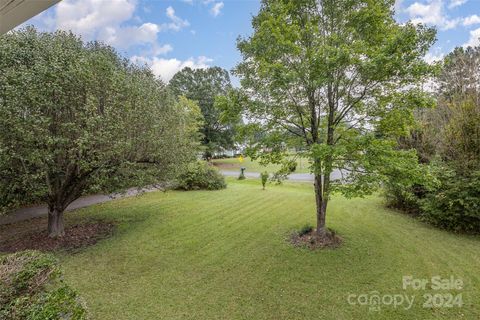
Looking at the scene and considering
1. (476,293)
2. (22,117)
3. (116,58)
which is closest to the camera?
(476,293)

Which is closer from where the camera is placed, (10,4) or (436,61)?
(10,4)

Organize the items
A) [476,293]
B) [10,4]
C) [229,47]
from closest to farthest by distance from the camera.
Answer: [10,4] → [476,293] → [229,47]

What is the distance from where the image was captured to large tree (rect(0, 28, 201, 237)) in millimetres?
5520

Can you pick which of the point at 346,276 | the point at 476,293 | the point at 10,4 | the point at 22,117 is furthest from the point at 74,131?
the point at 476,293

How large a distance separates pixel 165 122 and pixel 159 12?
12.9 ft

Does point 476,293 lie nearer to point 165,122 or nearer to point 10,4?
point 10,4

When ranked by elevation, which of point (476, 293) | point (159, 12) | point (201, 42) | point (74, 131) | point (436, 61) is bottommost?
point (476, 293)

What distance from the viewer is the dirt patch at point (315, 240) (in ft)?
21.1

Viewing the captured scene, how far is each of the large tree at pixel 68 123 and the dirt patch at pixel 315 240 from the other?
169 inches

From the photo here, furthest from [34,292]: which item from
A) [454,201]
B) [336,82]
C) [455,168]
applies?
[455,168]

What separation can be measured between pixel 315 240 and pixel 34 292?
570cm

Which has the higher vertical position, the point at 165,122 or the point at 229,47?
the point at 229,47

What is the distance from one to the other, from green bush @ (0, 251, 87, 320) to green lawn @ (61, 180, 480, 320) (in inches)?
62.6

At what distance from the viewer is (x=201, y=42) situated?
6375 mm
